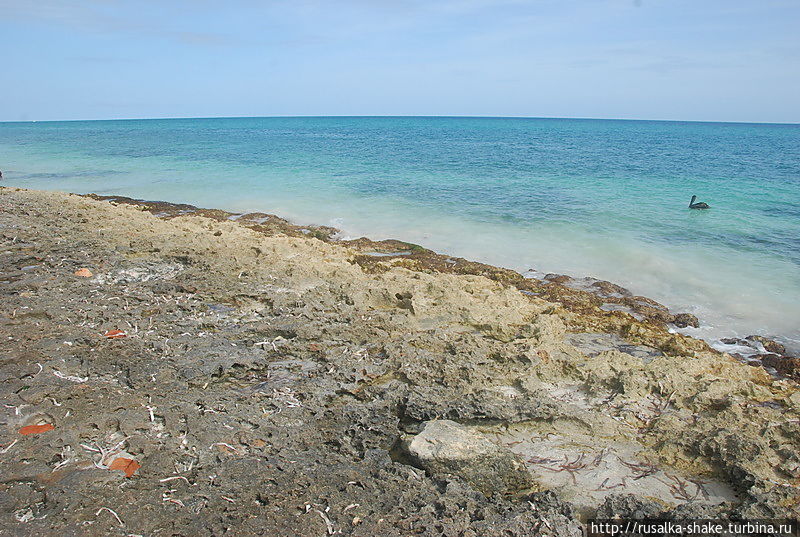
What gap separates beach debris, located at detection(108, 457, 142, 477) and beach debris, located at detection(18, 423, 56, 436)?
74 cm

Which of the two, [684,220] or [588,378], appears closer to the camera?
[588,378]

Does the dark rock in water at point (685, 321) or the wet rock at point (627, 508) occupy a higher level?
the wet rock at point (627, 508)

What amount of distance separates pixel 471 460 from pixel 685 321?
5643 millimetres

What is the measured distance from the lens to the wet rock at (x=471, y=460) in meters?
3.46

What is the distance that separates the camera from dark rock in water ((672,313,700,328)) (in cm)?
754

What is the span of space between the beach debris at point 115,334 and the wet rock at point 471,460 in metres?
3.42

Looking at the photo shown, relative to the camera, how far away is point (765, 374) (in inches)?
220

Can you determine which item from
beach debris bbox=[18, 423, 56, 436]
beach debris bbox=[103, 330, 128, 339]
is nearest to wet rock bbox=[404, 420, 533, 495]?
beach debris bbox=[18, 423, 56, 436]

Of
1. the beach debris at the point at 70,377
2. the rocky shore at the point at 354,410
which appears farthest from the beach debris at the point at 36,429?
the beach debris at the point at 70,377

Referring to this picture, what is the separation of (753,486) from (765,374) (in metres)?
2.87

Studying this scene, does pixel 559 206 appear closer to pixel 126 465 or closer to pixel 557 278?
pixel 557 278

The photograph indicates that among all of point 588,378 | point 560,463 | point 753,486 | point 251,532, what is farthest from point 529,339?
point 251,532

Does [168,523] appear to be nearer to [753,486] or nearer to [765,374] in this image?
[753,486]

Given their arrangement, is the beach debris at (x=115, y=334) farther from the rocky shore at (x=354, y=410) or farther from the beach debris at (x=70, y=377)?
the beach debris at (x=70, y=377)
